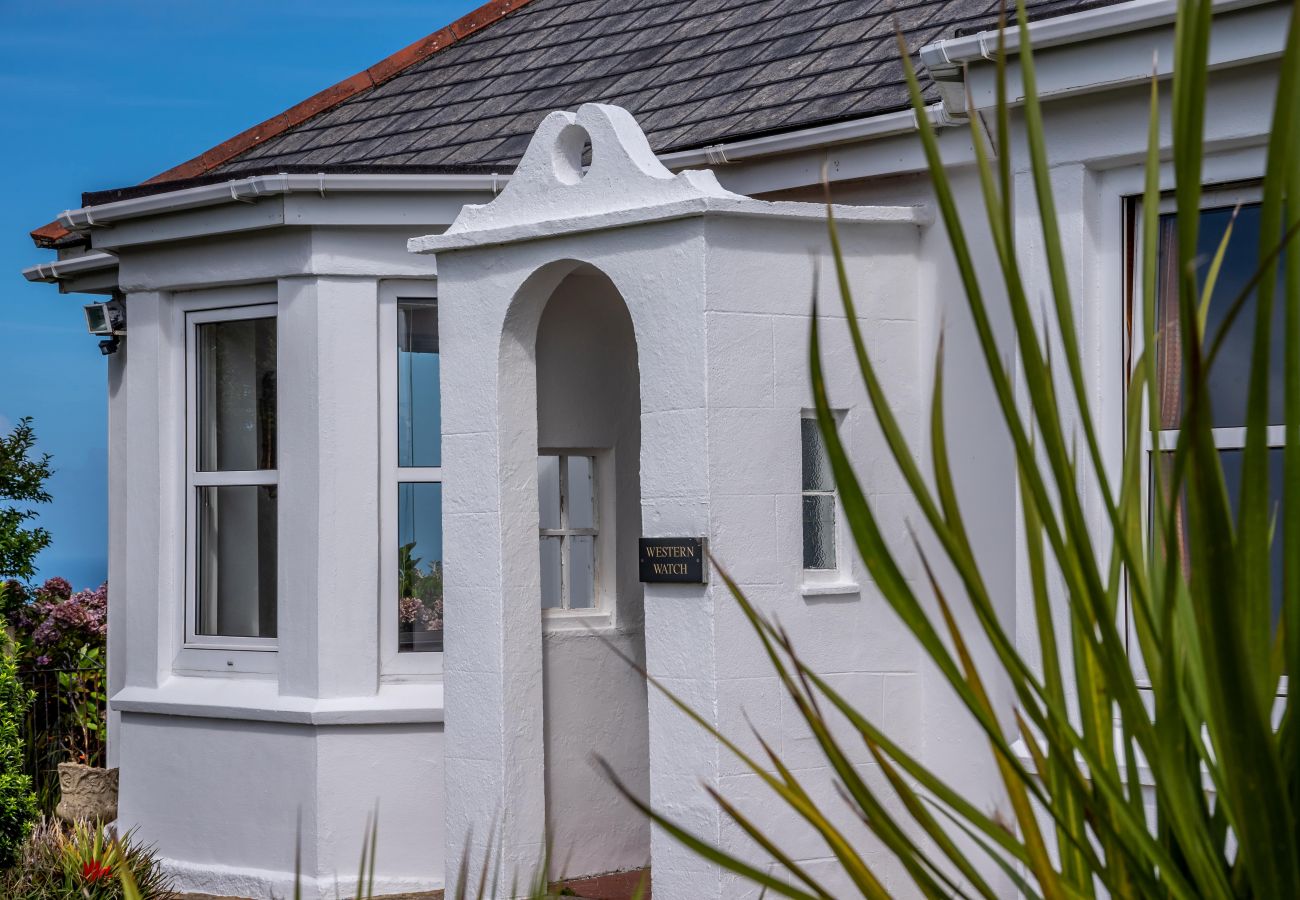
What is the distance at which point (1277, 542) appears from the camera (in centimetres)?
515

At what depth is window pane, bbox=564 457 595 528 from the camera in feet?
26.0

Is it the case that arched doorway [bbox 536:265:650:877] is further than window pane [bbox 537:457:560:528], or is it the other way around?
window pane [bbox 537:457:560:528]

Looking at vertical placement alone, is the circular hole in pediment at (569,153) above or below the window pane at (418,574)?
above

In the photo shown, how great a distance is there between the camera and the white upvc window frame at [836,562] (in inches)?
253

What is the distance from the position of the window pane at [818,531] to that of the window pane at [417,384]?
262 cm

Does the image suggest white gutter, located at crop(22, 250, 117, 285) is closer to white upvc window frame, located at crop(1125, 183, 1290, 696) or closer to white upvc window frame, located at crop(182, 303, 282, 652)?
white upvc window frame, located at crop(182, 303, 282, 652)

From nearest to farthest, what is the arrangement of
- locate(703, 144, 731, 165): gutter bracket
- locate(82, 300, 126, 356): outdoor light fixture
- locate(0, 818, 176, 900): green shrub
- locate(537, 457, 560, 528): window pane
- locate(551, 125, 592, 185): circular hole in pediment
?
1. locate(551, 125, 592, 185): circular hole in pediment
2. locate(703, 144, 731, 165): gutter bracket
3. locate(0, 818, 176, 900): green shrub
4. locate(537, 457, 560, 528): window pane
5. locate(82, 300, 126, 356): outdoor light fixture

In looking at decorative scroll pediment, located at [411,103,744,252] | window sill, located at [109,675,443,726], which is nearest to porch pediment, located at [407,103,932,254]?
decorative scroll pediment, located at [411,103,744,252]

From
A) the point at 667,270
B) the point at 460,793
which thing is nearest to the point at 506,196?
the point at 667,270

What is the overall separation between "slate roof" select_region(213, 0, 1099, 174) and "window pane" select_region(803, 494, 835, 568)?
1.66 m

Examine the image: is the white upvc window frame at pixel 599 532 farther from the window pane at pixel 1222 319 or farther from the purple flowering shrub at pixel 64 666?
the purple flowering shrub at pixel 64 666

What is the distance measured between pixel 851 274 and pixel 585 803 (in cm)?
276

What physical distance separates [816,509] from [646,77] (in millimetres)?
3579

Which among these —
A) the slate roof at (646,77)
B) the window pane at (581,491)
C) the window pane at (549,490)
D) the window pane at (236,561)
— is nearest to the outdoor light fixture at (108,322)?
the slate roof at (646,77)
